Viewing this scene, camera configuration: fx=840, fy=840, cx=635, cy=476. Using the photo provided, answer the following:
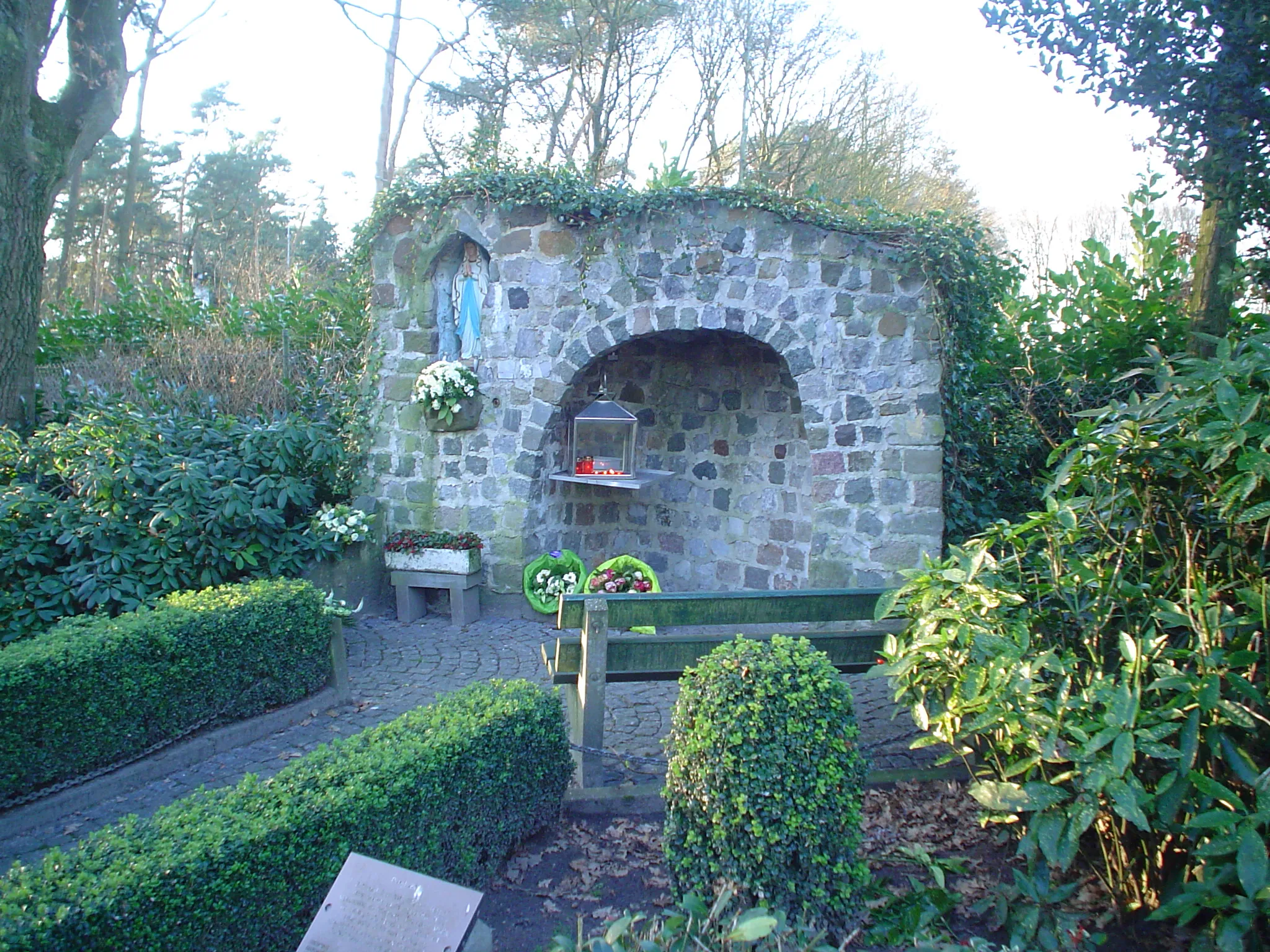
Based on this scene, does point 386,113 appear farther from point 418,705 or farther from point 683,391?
point 418,705

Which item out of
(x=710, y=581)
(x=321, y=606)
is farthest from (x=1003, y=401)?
(x=321, y=606)

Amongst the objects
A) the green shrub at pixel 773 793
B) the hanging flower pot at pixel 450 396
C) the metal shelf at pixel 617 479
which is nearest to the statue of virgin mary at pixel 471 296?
the hanging flower pot at pixel 450 396

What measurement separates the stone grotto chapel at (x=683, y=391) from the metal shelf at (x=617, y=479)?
6 cm

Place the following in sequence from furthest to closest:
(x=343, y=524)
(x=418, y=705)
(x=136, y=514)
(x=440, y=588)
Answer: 1. (x=440, y=588)
2. (x=343, y=524)
3. (x=136, y=514)
4. (x=418, y=705)

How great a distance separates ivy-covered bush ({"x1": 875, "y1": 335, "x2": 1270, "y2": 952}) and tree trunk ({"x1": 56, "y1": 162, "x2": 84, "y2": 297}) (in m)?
16.9

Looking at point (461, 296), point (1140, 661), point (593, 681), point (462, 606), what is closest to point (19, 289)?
point (461, 296)

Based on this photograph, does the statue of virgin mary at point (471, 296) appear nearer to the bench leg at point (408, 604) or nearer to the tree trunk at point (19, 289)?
the bench leg at point (408, 604)

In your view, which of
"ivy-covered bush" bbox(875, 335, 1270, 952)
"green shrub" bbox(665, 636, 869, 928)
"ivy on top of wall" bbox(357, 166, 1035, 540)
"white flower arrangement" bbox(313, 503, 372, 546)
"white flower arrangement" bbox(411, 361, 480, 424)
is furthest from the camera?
"white flower arrangement" bbox(411, 361, 480, 424)

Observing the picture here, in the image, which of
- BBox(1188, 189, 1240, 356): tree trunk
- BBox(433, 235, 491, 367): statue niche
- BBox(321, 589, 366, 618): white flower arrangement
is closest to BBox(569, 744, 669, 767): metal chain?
BBox(321, 589, 366, 618): white flower arrangement

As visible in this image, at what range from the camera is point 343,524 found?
6.07 metres

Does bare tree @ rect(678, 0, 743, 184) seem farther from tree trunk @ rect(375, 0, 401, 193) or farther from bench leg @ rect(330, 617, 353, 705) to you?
bench leg @ rect(330, 617, 353, 705)

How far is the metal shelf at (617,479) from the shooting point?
633cm

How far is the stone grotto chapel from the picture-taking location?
568 cm

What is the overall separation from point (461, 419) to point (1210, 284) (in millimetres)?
5279
